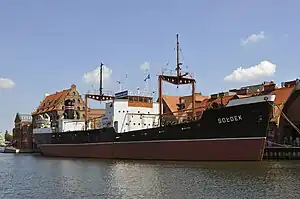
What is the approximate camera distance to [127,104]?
46.1m

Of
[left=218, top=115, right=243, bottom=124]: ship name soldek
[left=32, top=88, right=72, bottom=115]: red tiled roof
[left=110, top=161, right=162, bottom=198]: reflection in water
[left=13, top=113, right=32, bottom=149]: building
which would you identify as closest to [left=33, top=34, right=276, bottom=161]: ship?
[left=218, top=115, right=243, bottom=124]: ship name soldek

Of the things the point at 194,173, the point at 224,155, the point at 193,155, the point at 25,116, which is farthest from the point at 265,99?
the point at 25,116

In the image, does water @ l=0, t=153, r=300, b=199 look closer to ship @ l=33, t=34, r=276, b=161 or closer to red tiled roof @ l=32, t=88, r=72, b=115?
ship @ l=33, t=34, r=276, b=161

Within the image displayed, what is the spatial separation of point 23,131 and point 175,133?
2843 inches

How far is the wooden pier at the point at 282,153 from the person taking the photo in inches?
1534

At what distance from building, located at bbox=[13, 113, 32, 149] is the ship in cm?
4433

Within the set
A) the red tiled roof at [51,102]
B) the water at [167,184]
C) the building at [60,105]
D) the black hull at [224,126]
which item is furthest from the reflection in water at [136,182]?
the red tiled roof at [51,102]

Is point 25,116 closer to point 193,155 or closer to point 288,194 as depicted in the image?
point 193,155

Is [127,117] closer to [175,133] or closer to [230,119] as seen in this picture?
[175,133]

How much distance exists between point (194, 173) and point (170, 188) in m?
5.60

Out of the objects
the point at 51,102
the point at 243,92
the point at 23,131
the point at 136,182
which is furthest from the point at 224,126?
the point at 23,131

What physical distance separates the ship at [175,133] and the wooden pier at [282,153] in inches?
316

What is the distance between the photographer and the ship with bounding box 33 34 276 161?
32.5 m

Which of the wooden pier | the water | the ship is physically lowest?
the water
